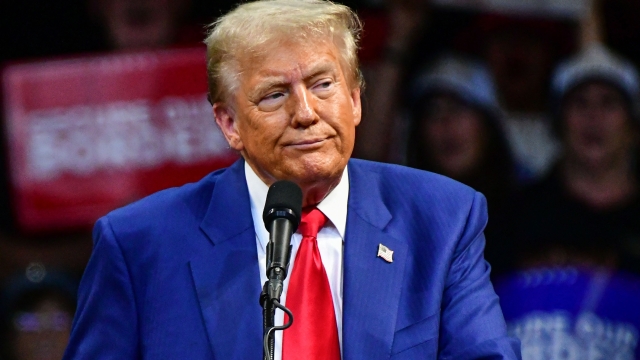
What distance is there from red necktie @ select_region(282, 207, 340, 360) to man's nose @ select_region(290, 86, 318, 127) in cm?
29

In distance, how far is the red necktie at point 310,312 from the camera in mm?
2113

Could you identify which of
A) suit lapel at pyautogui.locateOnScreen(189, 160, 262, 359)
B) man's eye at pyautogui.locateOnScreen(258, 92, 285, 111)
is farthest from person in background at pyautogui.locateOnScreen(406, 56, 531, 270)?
man's eye at pyautogui.locateOnScreen(258, 92, 285, 111)

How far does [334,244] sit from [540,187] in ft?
7.15

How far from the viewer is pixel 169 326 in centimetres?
214

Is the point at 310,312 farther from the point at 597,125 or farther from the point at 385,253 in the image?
the point at 597,125

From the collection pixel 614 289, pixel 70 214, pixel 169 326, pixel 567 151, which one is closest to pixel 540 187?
pixel 567 151

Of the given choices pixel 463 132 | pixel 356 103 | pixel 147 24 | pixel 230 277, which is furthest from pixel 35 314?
pixel 356 103

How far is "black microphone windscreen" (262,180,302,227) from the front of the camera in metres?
1.84

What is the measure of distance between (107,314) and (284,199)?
0.59 meters

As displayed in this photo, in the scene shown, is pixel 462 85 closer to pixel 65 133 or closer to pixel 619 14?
pixel 619 14

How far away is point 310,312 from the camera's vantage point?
2146mm

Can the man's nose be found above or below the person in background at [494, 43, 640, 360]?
above

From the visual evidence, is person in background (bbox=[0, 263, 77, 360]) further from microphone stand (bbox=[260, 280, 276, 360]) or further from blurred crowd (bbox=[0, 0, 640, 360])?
microphone stand (bbox=[260, 280, 276, 360])

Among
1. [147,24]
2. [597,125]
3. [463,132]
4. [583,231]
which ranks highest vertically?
[147,24]
